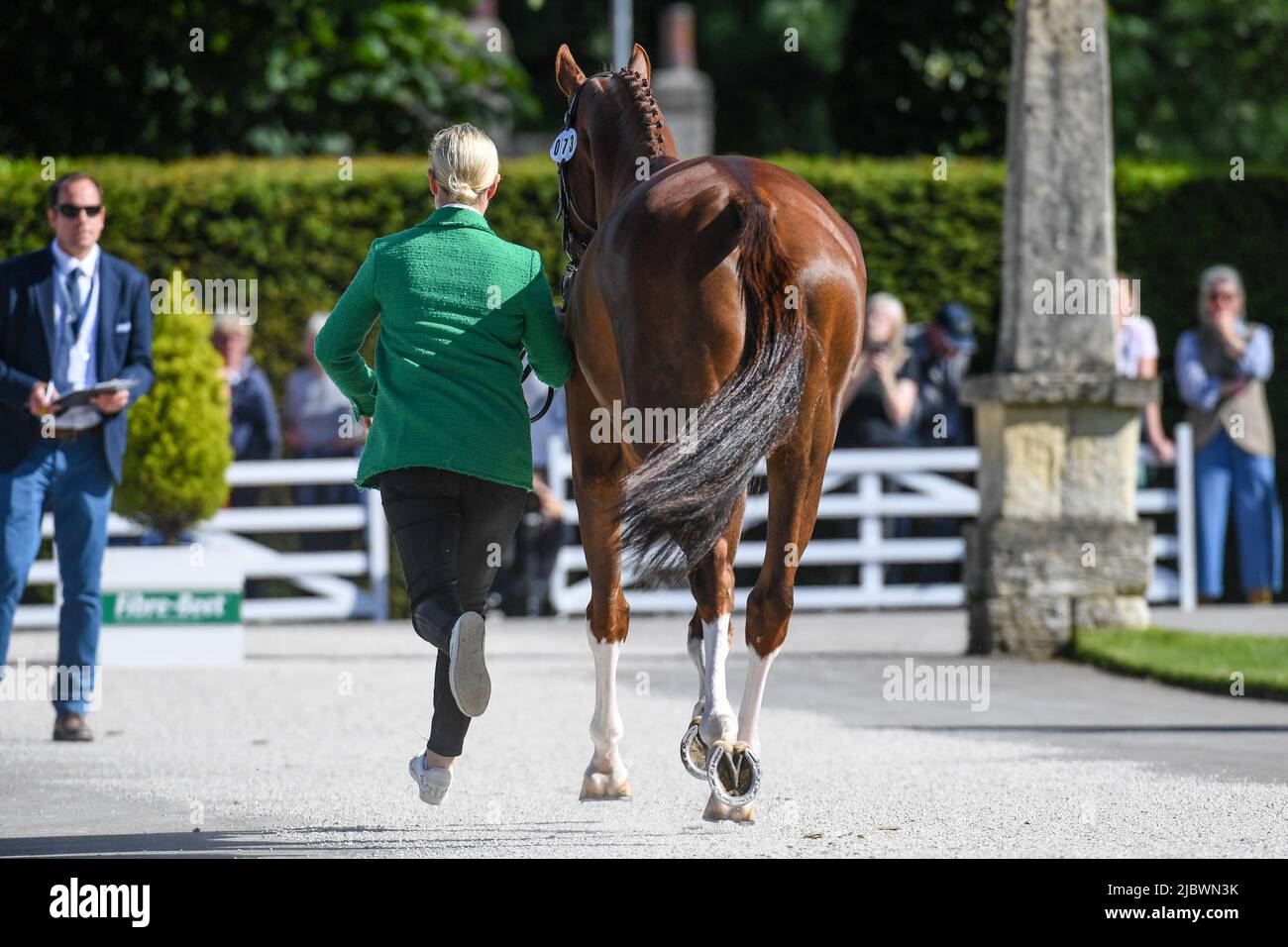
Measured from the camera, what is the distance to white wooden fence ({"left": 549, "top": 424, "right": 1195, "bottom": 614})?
15.1 m

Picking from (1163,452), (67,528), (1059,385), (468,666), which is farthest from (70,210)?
(1163,452)

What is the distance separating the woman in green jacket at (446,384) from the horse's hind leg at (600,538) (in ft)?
1.89

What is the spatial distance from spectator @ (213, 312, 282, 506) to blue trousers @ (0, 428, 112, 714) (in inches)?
223

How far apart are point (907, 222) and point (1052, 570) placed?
5269 millimetres

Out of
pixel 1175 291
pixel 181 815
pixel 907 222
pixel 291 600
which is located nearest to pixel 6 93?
pixel 291 600

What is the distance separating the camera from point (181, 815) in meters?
6.82

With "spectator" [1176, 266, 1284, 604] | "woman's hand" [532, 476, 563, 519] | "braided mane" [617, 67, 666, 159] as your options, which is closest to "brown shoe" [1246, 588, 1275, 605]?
"spectator" [1176, 266, 1284, 604]

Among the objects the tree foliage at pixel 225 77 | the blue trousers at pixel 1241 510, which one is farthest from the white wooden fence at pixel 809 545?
the tree foliage at pixel 225 77

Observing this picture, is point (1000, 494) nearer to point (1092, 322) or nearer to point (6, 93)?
point (1092, 322)

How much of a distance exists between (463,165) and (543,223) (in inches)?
393

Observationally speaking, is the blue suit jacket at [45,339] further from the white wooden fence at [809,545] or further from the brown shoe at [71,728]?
the white wooden fence at [809,545]

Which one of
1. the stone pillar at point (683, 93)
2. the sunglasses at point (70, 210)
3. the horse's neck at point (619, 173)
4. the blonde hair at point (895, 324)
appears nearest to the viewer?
the horse's neck at point (619, 173)

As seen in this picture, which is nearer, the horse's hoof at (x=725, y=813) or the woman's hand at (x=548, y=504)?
the horse's hoof at (x=725, y=813)

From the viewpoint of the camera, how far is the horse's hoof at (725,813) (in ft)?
20.3
